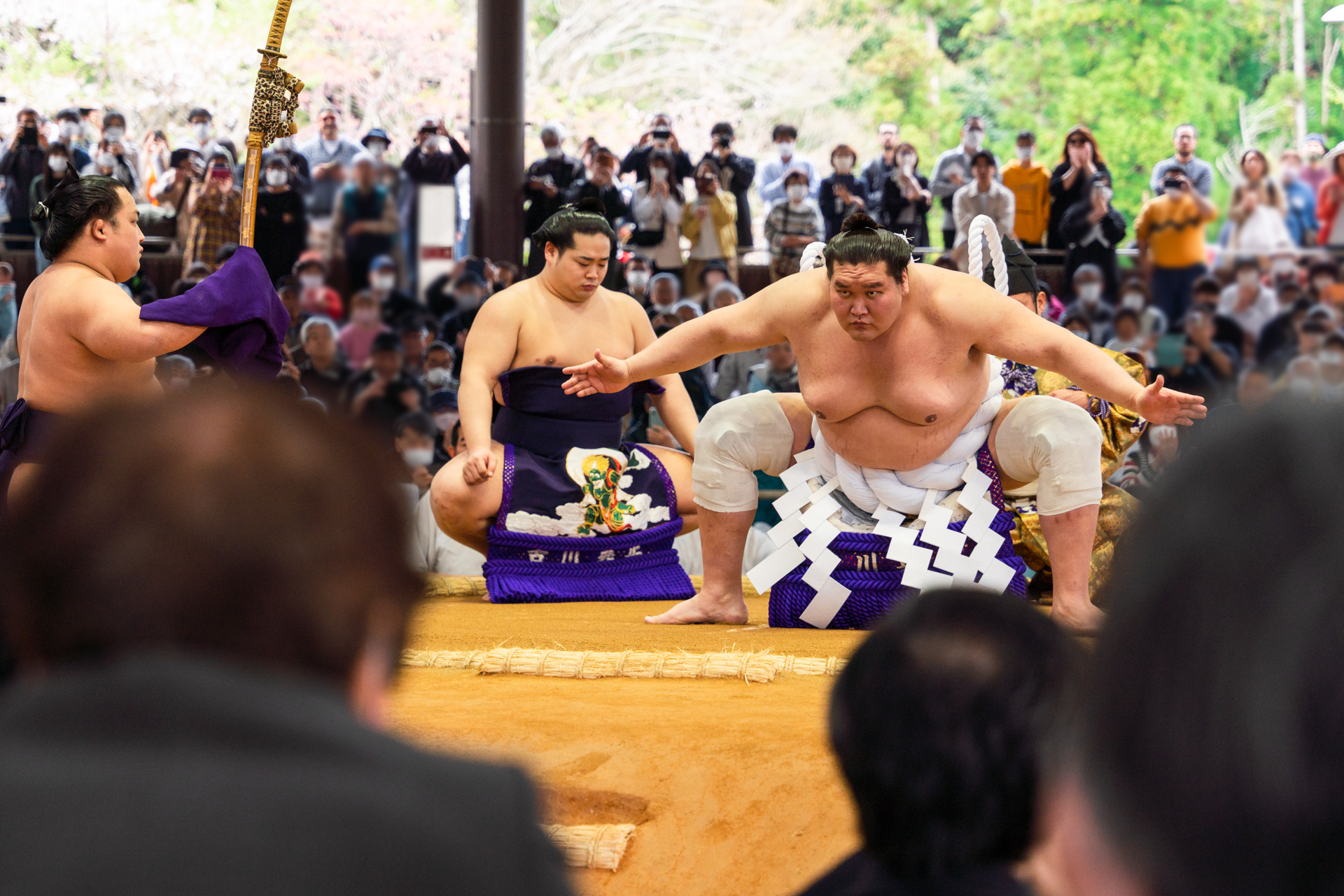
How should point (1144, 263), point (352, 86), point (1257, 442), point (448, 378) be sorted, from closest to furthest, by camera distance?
point (1257, 442)
point (448, 378)
point (1144, 263)
point (352, 86)

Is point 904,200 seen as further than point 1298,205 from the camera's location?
Yes

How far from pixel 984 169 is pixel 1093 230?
659 millimetres

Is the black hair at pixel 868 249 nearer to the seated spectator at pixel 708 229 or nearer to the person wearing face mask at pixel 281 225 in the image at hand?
the seated spectator at pixel 708 229

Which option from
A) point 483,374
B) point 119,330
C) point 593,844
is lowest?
point 593,844

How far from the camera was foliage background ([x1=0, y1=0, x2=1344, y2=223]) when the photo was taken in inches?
444

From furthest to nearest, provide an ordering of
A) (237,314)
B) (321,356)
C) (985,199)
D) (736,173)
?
(736,173) < (985,199) < (321,356) < (237,314)

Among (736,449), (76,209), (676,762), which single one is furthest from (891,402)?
(76,209)

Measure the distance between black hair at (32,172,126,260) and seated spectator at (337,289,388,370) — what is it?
2.81m

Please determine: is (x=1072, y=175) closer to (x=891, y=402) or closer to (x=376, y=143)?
(x=376, y=143)

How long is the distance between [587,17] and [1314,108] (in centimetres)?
726

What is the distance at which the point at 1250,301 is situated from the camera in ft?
20.2

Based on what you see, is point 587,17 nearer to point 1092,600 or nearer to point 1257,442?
point 1092,600

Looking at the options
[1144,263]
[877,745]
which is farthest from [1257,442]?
[1144,263]

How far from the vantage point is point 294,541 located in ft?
2.02
